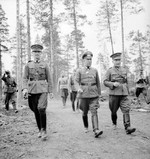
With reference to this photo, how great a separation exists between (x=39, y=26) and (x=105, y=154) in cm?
1862

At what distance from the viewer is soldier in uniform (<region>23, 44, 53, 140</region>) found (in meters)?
4.52

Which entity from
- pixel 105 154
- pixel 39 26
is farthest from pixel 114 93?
pixel 39 26

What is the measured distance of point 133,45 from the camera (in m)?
34.1

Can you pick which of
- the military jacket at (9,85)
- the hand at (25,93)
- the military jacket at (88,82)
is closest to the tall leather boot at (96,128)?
the military jacket at (88,82)

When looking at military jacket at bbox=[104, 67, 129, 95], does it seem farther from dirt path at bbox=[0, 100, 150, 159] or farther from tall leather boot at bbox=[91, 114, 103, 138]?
dirt path at bbox=[0, 100, 150, 159]

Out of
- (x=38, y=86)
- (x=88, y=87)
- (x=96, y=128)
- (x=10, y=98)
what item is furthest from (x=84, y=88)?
(x=10, y=98)

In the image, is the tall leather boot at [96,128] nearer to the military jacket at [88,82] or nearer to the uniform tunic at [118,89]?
the military jacket at [88,82]

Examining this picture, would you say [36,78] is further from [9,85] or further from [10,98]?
[10,98]

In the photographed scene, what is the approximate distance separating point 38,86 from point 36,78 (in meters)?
0.28

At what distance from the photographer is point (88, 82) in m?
5.01

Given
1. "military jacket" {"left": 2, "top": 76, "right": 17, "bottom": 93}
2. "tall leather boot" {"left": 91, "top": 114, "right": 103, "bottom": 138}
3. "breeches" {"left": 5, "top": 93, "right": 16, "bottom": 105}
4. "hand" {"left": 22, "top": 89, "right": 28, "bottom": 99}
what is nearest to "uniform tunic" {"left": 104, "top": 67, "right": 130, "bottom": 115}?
"tall leather boot" {"left": 91, "top": 114, "right": 103, "bottom": 138}

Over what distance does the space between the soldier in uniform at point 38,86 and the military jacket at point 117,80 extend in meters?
1.87

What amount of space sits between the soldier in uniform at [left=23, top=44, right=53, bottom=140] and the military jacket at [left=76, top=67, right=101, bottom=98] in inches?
38.1

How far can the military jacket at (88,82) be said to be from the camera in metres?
4.90
